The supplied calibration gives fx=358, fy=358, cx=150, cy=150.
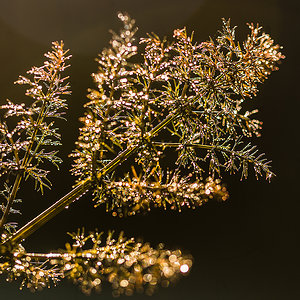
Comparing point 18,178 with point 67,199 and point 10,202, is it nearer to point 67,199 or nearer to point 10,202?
point 10,202

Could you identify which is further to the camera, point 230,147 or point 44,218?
point 230,147

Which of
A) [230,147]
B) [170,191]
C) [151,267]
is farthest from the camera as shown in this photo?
[230,147]

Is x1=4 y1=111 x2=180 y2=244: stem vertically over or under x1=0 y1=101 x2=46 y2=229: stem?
under

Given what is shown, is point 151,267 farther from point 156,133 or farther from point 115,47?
point 115,47

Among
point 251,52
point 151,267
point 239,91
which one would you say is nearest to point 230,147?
point 239,91

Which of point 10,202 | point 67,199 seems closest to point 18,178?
point 10,202

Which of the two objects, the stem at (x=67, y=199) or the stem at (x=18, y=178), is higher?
the stem at (x=18, y=178)

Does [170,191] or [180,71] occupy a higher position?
[180,71]

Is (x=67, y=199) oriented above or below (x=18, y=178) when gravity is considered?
below
